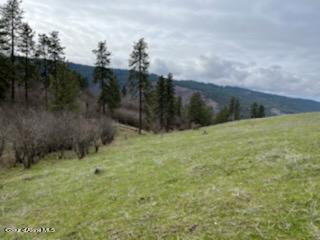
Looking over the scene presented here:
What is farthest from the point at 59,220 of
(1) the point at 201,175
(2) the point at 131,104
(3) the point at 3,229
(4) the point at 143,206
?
(2) the point at 131,104

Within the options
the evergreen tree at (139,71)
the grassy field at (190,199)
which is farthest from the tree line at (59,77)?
the grassy field at (190,199)

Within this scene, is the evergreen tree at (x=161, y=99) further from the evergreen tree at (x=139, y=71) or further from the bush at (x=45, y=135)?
the bush at (x=45, y=135)

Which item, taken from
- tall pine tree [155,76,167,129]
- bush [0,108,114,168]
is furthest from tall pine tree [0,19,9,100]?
tall pine tree [155,76,167,129]

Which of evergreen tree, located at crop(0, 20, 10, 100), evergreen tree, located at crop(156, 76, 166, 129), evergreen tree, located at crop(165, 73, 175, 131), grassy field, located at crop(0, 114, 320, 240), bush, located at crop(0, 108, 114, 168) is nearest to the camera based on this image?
grassy field, located at crop(0, 114, 320, 240)

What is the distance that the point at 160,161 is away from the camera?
47.9ft

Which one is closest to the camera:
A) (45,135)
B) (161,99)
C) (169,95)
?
(45,135)

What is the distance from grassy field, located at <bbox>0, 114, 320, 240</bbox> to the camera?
21.6 feet

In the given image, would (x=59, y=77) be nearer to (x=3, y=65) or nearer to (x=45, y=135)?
(x=3, y=65)

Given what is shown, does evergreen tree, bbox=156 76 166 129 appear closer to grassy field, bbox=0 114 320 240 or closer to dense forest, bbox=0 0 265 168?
dense forest, bbox=0 0 265 168

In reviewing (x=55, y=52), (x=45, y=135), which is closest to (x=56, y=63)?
(x=55, y=52)

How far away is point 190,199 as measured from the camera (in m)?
8.44

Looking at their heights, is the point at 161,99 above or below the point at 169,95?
below

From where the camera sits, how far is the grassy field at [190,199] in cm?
659

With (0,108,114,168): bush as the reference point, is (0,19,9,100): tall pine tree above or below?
above
